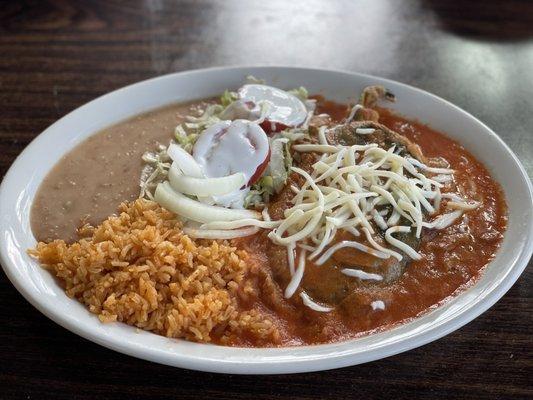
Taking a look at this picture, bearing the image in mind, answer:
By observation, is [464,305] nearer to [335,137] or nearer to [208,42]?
[335,137]

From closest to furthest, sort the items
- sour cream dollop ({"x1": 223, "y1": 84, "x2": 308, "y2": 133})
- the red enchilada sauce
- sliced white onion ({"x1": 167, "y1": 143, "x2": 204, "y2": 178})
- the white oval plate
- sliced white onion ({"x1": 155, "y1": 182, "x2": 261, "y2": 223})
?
the white oval plate < the red enchilada sauce < sliced white onion ({"x1": 155, "y1": 182, "x2": 261, "y2": 223}) < sliced white onion ({"x1": 167, "y1": 143, "x2": 204, "y2": 178}) < sour cream dollop ({"x1": 223, "y1": 84, "x2": 308, "y2": 133})

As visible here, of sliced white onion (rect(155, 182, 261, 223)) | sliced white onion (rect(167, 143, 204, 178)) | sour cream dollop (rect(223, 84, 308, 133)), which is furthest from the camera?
sour cream dollop (rect(223, 84, 308, 133))

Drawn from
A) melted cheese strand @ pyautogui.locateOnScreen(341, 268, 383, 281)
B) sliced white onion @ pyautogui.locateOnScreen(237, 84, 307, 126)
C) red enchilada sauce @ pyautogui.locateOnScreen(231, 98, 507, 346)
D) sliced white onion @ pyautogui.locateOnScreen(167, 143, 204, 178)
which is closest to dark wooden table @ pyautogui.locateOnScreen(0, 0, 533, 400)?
red enchilada sauce @ pyautogui.locateOnScreen(231, 98, 507, 346)

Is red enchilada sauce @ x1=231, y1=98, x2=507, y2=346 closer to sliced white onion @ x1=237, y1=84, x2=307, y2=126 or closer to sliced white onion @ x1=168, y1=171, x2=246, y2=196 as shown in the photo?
sliced white onion @ x1=168, y1=171, x2=246, y2=196

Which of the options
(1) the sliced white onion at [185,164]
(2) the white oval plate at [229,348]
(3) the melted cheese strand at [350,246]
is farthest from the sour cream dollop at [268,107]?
(3) the melted cheese strand at [350,246]

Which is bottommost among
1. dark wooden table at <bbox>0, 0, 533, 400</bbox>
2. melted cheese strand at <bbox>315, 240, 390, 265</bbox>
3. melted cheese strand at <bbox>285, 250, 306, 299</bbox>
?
dark wooden table at <bbox>0, 0, 533, 400</bbox>

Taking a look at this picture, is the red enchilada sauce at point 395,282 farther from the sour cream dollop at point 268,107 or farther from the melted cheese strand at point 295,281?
the sour cream dollop at point 268,107

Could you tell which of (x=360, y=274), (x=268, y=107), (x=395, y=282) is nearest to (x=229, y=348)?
(x=360, y=274)
